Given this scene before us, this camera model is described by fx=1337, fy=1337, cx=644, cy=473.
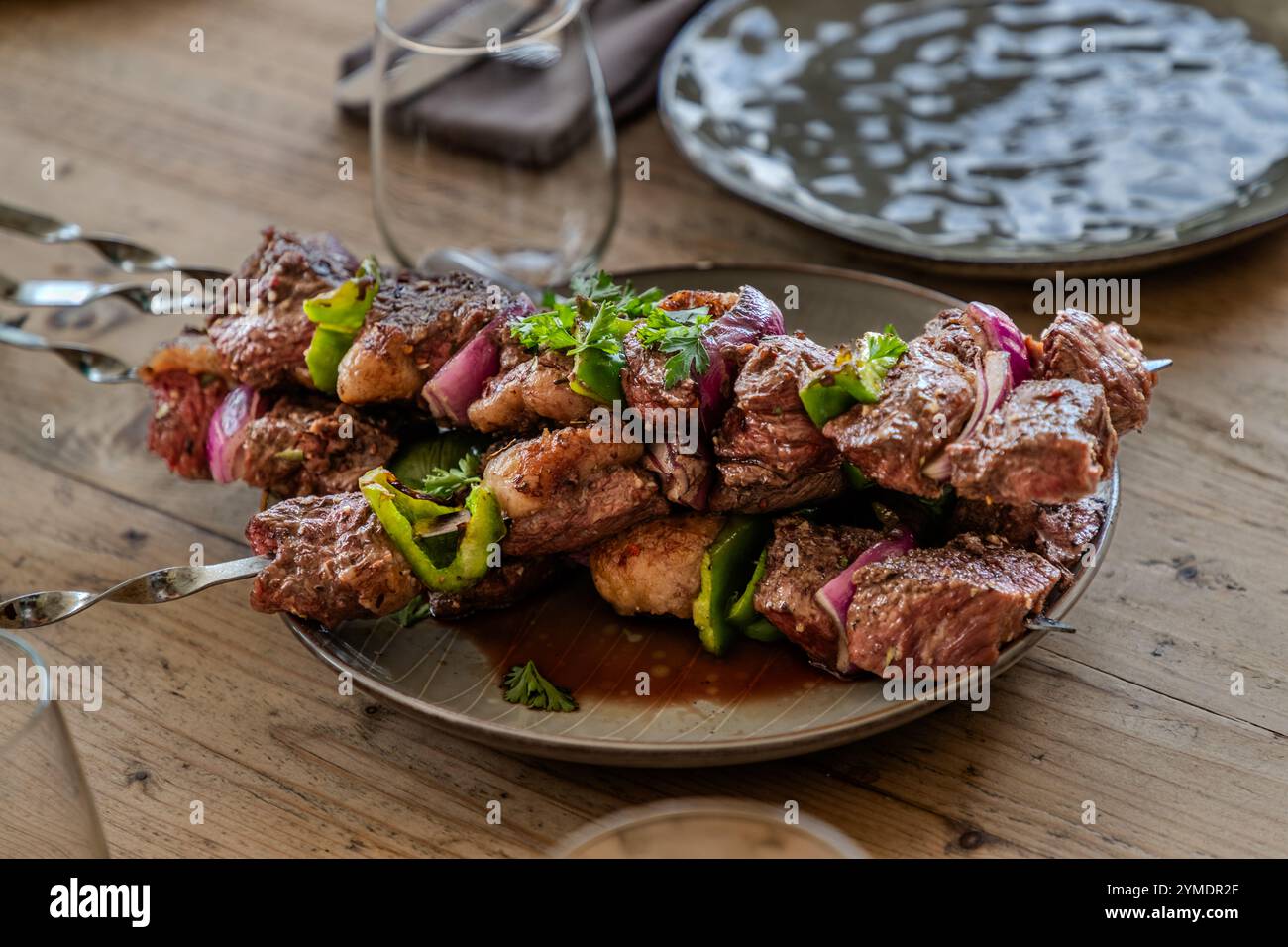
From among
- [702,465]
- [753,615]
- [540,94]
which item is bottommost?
[753,615]

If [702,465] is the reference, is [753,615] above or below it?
below

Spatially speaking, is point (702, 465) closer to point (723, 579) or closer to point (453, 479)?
point (723, 579)

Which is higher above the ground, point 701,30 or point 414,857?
point 701,30

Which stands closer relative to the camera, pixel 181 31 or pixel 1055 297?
pixel 1055 297

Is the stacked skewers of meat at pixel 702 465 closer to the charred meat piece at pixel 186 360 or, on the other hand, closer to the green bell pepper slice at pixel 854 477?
the green bell pepper slice at pixel 854 477

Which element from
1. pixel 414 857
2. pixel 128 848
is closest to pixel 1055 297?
pixel 414 857

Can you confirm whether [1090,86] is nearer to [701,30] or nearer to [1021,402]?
[701,30]

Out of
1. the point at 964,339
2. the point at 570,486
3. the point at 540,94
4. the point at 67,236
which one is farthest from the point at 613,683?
the point at 540,94
